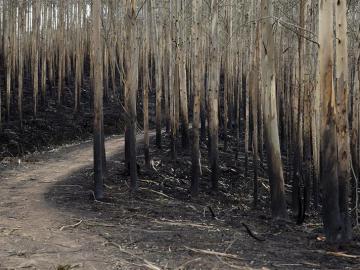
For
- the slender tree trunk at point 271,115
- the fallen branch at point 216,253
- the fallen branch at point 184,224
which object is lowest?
the fallen branch at point 184,224

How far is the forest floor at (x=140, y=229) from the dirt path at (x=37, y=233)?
0.4 inches

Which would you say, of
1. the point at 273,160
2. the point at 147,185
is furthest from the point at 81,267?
the point at 147,185

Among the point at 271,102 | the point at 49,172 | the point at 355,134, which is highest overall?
the point at 271,102

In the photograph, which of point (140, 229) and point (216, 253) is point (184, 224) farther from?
point (216, 253)

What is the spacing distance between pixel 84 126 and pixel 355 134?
37.7ft

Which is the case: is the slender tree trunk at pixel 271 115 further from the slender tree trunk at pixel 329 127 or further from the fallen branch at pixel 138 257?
the fallen branch at pixel 138 257

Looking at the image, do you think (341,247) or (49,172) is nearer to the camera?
(341,247)

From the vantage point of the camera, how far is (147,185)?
10.2 meters

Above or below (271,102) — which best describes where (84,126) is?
below

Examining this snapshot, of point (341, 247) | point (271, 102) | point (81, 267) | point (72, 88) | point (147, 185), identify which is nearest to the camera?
point (81, 267)

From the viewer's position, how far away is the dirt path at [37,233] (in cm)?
Result: 484

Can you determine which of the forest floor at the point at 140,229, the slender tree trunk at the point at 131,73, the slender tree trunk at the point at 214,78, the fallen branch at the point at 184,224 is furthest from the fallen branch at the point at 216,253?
the slender tree trunk at the point at 214,78

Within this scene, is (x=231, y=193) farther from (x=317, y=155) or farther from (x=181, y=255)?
(x=181, y=255)

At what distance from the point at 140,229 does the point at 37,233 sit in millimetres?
1362
